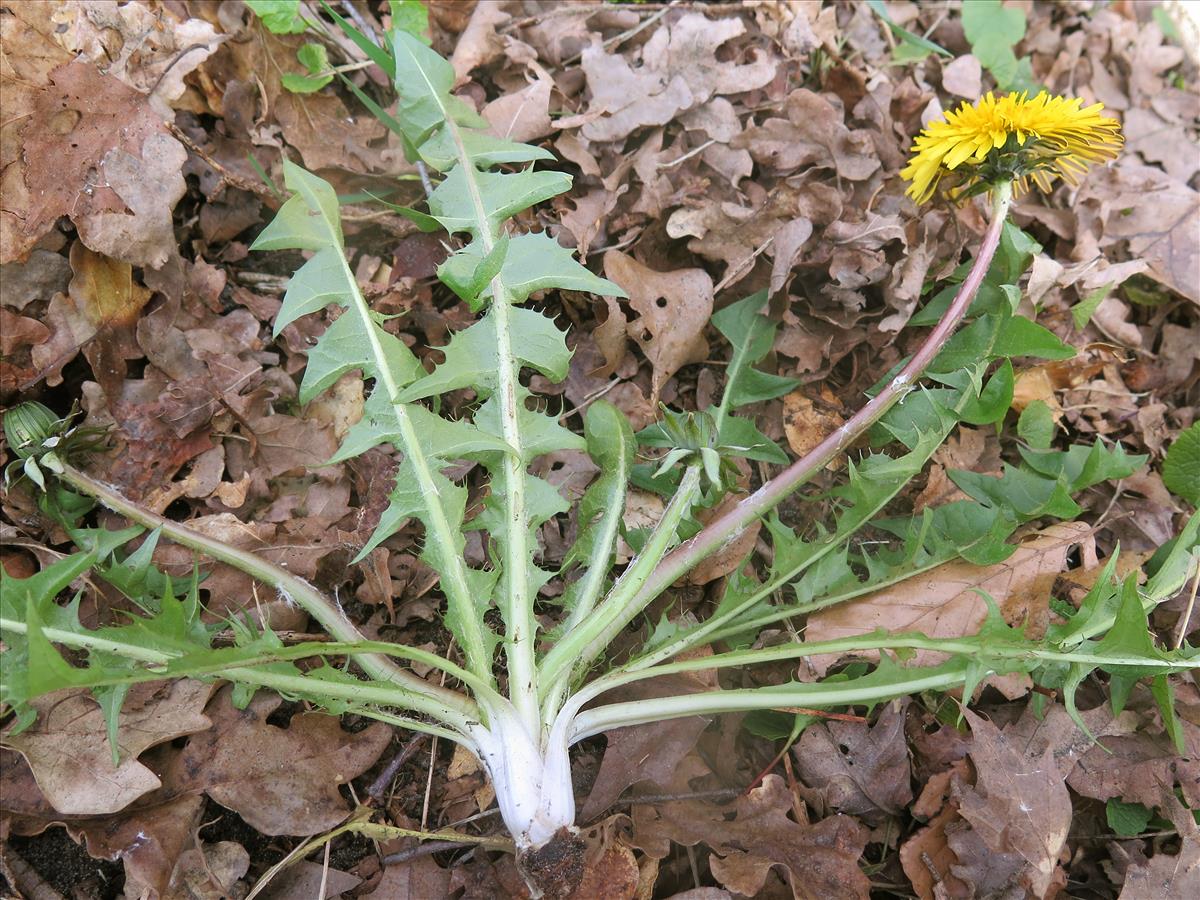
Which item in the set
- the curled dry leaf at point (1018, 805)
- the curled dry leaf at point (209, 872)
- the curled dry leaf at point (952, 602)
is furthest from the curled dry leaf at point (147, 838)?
the curled dry leaf at point (1018, 805)

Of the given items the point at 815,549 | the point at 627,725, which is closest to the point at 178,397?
the point at 627,725

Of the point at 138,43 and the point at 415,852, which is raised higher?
the point at 138,43

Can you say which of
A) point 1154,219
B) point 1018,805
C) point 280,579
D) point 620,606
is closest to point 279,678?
point 280,579

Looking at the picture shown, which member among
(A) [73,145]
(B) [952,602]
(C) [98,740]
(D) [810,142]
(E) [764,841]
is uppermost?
(A) [73,145]

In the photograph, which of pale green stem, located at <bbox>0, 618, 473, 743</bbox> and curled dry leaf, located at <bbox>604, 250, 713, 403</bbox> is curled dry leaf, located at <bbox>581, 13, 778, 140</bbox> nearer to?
curled dry leaf, located at <bbox>604, 250, 713, 403</bbox>

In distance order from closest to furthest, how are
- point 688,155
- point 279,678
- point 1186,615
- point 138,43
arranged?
point 279,678
point 1186,615
point 138,43
point 688,155

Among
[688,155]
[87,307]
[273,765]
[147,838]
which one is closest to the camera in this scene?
[147,838]

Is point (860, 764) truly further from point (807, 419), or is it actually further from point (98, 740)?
Result: point (98, 740)

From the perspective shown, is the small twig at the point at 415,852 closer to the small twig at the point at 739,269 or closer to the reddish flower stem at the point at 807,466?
the reddish flower stem at the point at 807,466
